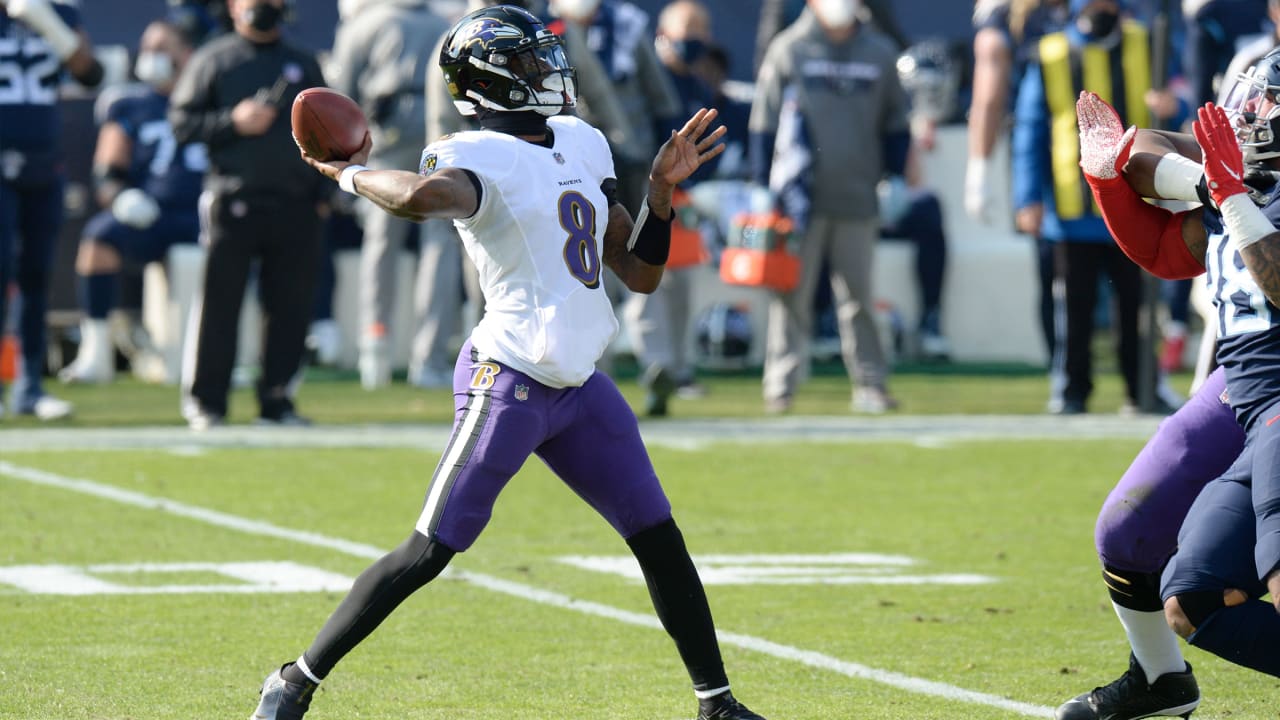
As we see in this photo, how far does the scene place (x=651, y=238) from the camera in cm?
522

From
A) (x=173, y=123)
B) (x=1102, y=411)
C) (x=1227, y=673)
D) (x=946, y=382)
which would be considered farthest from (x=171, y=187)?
(x=1227, y=673)

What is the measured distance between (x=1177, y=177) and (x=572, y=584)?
2808mm

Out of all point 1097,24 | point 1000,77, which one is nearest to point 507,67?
point 1097,24

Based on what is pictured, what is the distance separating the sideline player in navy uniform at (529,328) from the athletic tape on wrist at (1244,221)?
119 centimetres

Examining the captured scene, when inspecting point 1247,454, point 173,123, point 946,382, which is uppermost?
point 173,123

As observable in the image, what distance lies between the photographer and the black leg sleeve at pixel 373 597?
15.9 ft

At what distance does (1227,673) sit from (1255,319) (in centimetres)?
140

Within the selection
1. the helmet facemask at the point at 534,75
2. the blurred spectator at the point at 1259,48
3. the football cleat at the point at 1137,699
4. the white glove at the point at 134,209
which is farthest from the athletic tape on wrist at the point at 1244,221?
the white glove at the point at 134,209

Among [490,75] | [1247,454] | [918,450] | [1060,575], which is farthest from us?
[918,450]

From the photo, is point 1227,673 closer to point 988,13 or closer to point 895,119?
point 895,119

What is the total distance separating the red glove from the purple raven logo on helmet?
61.8 inches

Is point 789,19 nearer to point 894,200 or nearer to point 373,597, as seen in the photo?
point 894,200

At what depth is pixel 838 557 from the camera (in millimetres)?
7684

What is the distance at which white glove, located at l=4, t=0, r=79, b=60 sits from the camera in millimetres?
11266
